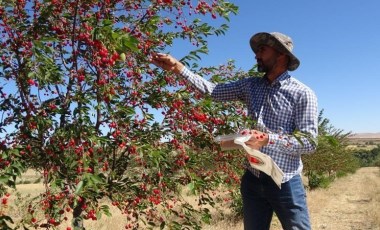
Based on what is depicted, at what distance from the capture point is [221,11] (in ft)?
13.3

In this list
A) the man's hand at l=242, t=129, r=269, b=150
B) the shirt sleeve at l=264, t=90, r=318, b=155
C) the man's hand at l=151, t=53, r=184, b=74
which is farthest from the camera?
the man's hand at l=151, t=53, r=184, b=74

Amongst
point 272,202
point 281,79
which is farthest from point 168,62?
point 272,202

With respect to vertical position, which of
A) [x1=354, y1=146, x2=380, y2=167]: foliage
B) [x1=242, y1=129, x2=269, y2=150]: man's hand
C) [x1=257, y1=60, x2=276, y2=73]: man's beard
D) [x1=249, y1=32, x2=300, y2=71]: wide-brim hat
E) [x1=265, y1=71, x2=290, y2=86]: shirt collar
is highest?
[x1=249, y1=32, x2=300, y2=71]: wide-brim hat

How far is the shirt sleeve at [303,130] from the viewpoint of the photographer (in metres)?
2.55

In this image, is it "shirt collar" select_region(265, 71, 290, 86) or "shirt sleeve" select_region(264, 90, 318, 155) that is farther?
"shirt collar" select_region(265, 71, 290, 86)

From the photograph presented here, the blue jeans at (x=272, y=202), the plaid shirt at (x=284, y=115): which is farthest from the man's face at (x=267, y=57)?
the blue jeans at (x=272, y=202)

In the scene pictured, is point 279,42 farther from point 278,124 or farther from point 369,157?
point 369,157

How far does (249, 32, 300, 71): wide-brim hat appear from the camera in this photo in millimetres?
2832

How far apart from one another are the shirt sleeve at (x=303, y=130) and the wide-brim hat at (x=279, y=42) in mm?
262

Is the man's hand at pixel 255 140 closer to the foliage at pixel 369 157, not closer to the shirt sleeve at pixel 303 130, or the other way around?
the shirt sleeve at pixel 303 130

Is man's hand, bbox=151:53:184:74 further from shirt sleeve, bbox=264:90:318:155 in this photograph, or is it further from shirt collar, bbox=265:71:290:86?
shirt sleeve, bbox=264:90:318:155

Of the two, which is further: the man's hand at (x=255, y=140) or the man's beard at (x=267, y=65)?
the man's beard at (x=267, y=65)

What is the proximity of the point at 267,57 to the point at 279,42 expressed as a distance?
154 millimetres

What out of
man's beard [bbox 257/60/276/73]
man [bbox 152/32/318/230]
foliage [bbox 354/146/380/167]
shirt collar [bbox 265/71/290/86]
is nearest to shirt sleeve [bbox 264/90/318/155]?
man [bbox 152/32/318/230]
